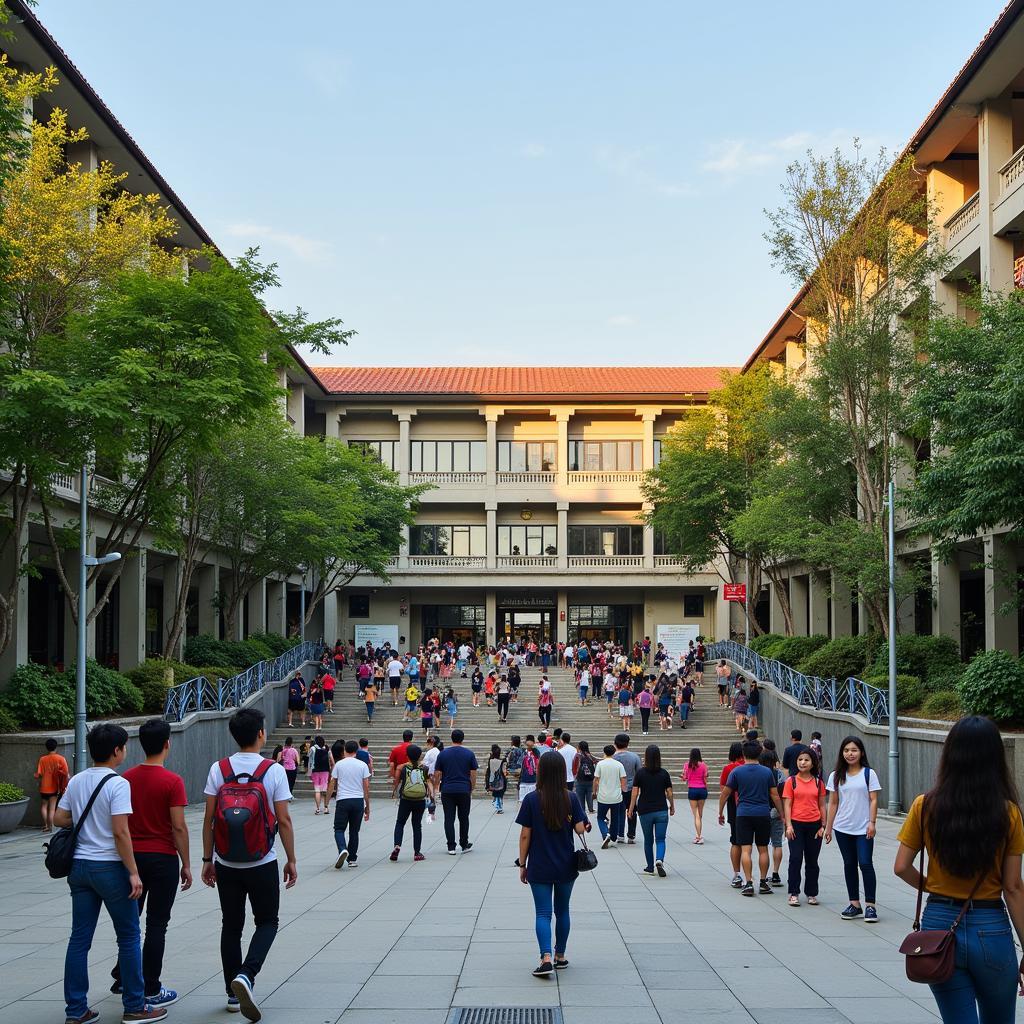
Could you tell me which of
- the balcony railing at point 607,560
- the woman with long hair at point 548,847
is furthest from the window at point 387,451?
the woman with long hair at point 548,847

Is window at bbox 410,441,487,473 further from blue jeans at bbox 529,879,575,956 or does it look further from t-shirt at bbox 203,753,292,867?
t-shirt at bbox 203,753,292,867

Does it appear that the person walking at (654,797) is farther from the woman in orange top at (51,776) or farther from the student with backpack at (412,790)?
the woman in orange top at (51,776)

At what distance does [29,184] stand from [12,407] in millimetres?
5233

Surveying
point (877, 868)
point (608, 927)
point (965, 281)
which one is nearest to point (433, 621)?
point (965, 281)

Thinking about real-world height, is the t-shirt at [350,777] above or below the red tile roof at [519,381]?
below

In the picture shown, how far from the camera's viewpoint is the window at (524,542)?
6281 centimetres

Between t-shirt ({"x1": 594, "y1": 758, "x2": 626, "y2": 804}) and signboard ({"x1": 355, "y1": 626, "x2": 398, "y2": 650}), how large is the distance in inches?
1571

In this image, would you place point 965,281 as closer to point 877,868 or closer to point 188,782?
point 877,868

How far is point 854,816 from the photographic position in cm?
1167

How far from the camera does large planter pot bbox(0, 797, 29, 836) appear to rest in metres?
20.0

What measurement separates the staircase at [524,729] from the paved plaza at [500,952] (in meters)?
15.8

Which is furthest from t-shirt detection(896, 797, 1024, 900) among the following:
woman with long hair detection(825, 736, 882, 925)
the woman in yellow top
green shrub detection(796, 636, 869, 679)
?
green shrub detection(796, 636, 869, 679)

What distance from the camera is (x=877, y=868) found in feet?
53.9

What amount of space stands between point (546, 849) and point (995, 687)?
1434 centimetres
